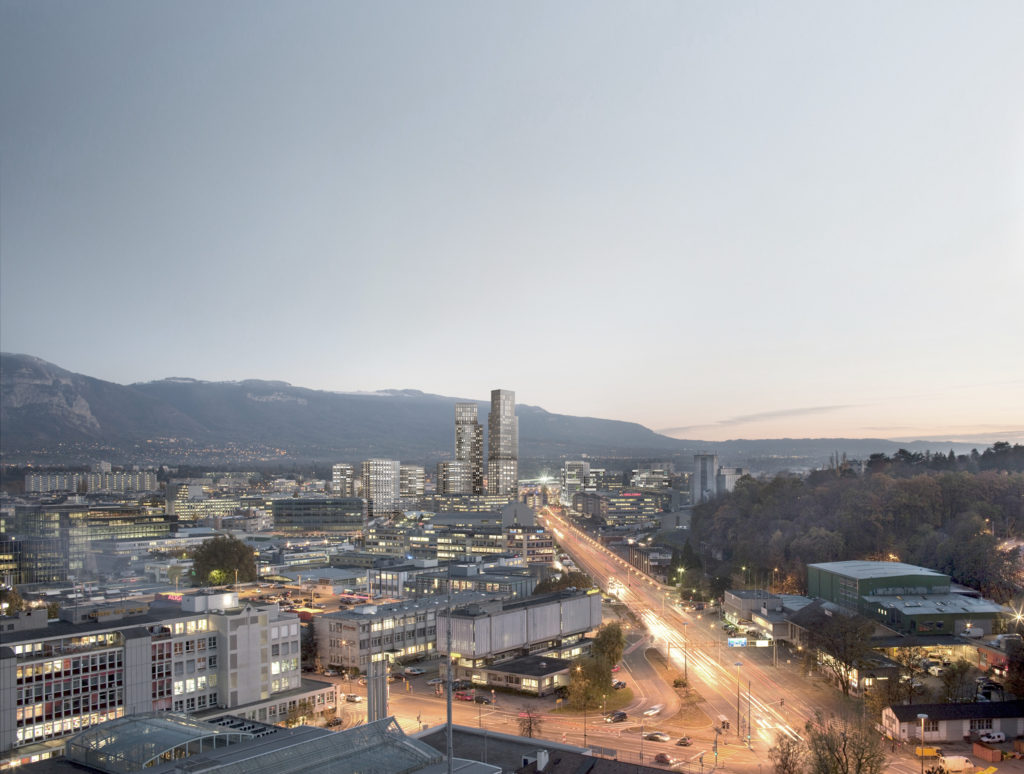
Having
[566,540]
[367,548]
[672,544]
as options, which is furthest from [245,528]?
[672,544]

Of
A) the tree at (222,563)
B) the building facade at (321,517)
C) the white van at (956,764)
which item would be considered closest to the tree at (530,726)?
the white van at (956,764)

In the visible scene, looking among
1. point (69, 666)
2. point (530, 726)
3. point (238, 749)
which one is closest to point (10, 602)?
point (69, 666)

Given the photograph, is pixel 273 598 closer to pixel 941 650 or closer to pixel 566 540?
pixel 941 650

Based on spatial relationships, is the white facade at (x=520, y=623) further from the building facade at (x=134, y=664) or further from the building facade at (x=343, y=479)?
the building facade at (x=343, y=479)

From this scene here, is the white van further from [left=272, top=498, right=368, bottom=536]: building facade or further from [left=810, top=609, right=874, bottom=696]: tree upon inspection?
[left=272, top=498, right=368, bottom=536]: building facade

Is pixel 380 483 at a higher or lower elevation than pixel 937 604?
lower

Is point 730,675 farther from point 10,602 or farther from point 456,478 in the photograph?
point 456,478
